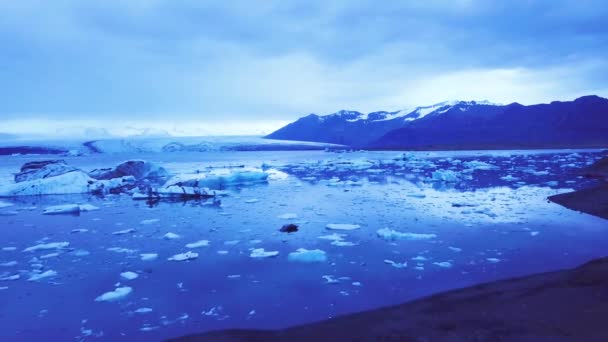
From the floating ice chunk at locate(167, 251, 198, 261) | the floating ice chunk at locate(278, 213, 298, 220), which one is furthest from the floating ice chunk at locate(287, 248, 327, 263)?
the floating ice chunk at locate(278, 213, 298, 220)

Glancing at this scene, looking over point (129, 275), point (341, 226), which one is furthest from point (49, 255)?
point (341, 226)

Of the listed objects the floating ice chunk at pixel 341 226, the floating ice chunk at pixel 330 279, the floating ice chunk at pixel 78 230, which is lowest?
the floating ice chunk at pixel 78 230

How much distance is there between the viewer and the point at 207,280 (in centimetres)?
508

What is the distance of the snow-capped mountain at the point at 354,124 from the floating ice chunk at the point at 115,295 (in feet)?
424

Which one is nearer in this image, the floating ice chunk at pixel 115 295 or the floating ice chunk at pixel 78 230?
the floating ice chunk at pixel 115 295

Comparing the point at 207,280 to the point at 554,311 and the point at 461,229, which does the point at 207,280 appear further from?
the point at 461,229

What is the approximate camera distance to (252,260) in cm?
593

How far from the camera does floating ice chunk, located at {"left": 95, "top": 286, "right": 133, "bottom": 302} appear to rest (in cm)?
450

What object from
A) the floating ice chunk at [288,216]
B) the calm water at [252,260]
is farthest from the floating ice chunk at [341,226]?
the floating ice chunk at [288,216]

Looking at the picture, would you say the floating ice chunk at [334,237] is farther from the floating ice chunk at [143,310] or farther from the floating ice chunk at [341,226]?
the floating ice chunk at [143,310]

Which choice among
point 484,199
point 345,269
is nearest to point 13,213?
point 345,269

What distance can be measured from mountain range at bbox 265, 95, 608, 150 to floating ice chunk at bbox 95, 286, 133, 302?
7781 cm

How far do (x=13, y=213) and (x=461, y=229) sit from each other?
11013 millimetres

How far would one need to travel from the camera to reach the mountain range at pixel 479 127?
9556 centimetres
